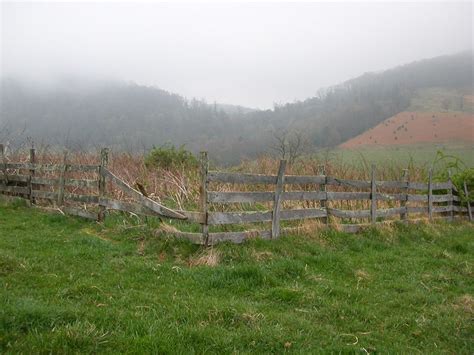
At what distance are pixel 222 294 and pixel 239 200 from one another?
8.40 ft

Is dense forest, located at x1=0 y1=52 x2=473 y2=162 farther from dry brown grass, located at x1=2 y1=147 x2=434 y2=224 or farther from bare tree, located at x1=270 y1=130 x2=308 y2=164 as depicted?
dry brown grass, located at x1=2 y1=147 x2=434 y2=224

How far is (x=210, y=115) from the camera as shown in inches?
2928

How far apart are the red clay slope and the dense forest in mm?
2059

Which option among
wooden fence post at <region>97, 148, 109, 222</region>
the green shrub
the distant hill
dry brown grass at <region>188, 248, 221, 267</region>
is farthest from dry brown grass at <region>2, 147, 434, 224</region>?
the distant hill

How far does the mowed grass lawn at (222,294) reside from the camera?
163 inches

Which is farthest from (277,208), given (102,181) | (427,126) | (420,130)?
(427,126)

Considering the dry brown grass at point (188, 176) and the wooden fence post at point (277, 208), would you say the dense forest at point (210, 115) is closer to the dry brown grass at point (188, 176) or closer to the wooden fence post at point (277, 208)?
the dry brown grass at point (188, 176)

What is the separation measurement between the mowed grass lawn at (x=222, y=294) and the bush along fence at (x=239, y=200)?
0.49m

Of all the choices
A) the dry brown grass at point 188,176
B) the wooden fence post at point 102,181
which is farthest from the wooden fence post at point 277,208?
the wooden fence post at point 102,181

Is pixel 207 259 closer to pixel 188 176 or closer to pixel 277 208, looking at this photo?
pixel 277 208

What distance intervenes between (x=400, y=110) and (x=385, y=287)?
8280 centimetres

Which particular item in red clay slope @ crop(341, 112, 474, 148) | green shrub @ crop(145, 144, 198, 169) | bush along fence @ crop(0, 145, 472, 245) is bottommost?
bush along fence @ crop(0, 145, 472, 245)

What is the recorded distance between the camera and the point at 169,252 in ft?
25.0

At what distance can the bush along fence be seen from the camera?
7.87 m
